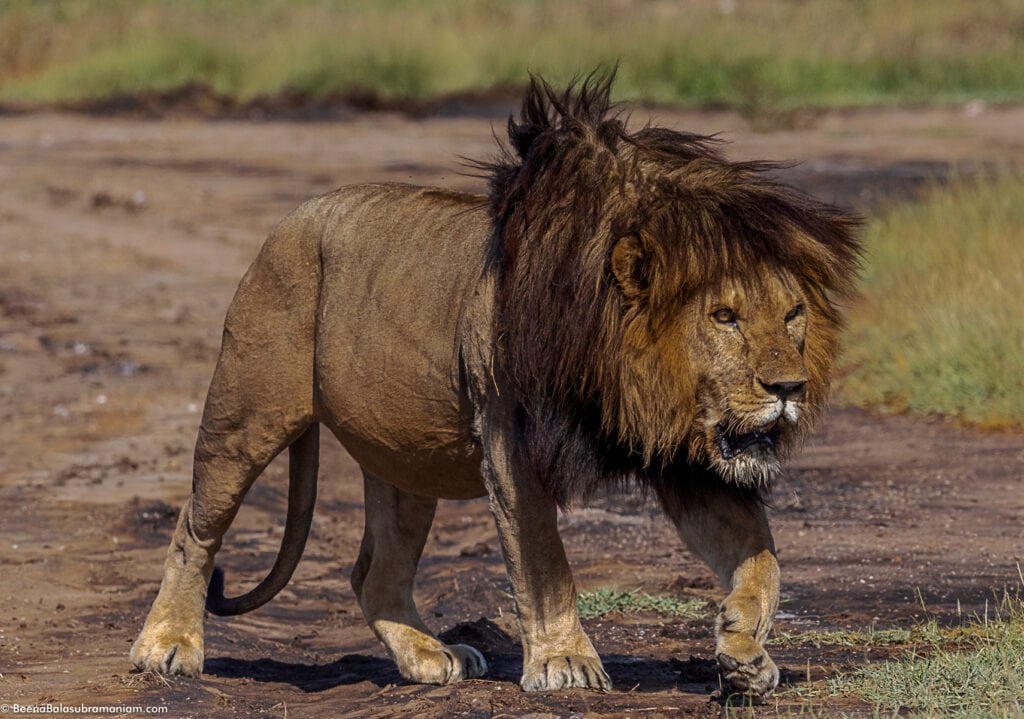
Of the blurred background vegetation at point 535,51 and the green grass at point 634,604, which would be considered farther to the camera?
the blurred background vegetation at point 535,51

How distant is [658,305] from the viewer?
4.39 metres

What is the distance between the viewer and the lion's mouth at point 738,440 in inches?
173

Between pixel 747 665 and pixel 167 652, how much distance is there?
2.22 meters

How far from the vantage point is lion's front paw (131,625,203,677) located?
582 cm

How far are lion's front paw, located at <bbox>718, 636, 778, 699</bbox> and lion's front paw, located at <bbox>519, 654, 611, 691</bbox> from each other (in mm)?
528

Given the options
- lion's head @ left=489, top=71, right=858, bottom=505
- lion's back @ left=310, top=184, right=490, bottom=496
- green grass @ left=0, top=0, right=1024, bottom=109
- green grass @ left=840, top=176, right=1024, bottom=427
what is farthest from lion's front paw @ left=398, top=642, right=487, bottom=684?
green grass @ left=0, top=0, right=1024, bottom=109

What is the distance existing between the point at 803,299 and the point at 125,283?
35.4ft

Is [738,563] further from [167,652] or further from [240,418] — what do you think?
[167,652]

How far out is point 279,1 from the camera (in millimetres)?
39750

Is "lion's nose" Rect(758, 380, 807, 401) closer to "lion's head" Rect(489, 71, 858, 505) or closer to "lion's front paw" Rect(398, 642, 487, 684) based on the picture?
"lion's head" Rect(489, 71, 858, 505)

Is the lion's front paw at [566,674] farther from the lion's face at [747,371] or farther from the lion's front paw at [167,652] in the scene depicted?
the lion's front paw at [167,652]

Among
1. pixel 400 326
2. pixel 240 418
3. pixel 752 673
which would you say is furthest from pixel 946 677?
pixel 240 418

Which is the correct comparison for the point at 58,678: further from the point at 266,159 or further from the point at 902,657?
the point at 266,159

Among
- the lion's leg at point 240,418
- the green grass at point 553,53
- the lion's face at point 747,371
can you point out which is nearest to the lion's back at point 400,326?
A: the lion's leg at point 240,418
